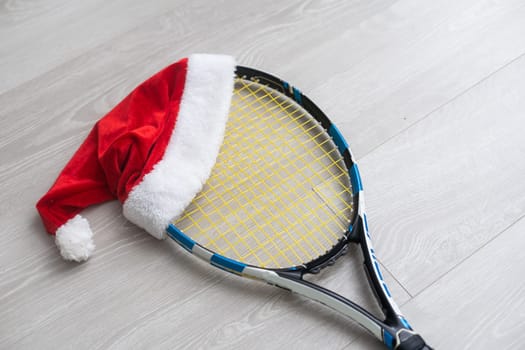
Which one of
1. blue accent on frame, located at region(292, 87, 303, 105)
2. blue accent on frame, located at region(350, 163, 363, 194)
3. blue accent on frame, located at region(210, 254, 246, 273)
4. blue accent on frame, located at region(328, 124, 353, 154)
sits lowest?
blue accent on frame, located at region(210, 254, 246, 273)

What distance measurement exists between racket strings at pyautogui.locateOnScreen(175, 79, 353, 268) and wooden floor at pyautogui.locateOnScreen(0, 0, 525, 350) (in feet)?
0.19

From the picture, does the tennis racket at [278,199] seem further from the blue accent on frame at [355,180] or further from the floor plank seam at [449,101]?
the floor plank seam at [449,101]

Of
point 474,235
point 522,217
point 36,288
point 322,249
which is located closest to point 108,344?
point 36,288

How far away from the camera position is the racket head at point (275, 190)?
1035 mm

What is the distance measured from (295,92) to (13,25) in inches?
30.5

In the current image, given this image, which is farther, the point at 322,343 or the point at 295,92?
the point at 295,92

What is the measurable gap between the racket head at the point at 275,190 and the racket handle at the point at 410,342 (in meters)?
0.18

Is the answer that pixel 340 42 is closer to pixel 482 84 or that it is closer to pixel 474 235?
pixel 482 84

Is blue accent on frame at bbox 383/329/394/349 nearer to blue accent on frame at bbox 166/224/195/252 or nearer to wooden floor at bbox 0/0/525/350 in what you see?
wooden floor at bbox 0/0/525/350

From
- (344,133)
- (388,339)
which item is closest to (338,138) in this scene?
(344,133)

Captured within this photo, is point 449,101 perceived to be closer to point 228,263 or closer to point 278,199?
point 278,199

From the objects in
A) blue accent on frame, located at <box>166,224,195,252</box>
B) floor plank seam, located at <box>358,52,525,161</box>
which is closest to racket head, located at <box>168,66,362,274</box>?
blue accent on frame, located at <box>166,224,195,252</box>

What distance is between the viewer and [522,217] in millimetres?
1067

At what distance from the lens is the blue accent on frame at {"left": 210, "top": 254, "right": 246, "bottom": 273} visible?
0.95 metres
